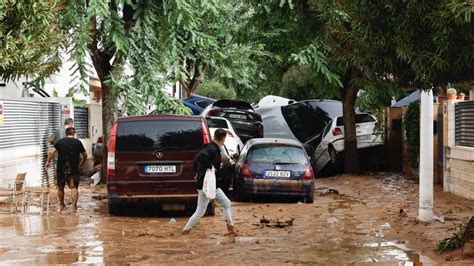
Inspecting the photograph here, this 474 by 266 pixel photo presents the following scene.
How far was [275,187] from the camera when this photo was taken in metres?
15.7

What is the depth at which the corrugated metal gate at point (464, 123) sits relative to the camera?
1538 centimetres

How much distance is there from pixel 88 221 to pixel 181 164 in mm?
1918

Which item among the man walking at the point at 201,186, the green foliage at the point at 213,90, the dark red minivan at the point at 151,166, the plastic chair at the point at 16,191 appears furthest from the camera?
the green foliage at the point at 213,90

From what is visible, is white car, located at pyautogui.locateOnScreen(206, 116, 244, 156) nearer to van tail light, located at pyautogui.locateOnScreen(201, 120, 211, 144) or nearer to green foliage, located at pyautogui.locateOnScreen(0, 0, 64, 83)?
van tail light, located at pyautogui.locateOnScreen(201, 120, 211, 144)

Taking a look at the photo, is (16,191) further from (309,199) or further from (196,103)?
(196,103)

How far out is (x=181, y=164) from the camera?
13.2 meters

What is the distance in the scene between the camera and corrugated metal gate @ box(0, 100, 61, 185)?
55.1 feet

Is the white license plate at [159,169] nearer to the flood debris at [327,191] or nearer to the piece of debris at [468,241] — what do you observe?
the piece of debris at [468,241]

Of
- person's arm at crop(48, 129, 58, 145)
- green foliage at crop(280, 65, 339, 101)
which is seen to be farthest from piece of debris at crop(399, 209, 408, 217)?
green foliage at crop(280, 65, 339, 101)

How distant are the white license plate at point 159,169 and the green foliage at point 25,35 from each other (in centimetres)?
249

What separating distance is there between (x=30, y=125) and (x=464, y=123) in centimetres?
1028

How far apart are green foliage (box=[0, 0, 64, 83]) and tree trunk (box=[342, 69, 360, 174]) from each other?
11533 millimetres

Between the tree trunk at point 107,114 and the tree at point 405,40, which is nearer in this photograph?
the tree at point 405,40

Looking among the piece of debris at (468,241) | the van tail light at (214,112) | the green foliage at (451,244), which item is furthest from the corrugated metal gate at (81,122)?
the piece of debris at (468,241)
